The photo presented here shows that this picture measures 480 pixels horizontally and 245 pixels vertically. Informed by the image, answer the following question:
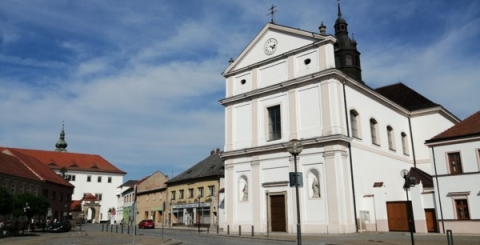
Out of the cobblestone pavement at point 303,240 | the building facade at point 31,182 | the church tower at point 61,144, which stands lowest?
the cobblestone pavement at point 303,240

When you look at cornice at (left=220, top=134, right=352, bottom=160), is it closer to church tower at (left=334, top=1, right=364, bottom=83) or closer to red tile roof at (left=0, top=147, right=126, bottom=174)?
church tower at (left=334, top=1, right=364, bottom=83)

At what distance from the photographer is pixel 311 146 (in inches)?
1083

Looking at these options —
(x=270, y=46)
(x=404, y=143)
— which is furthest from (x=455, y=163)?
(x=270, y=46)

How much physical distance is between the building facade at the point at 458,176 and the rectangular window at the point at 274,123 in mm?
10155

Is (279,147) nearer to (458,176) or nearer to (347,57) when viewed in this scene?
(458,176)

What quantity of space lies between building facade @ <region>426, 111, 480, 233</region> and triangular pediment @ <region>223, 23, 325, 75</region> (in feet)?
35.0

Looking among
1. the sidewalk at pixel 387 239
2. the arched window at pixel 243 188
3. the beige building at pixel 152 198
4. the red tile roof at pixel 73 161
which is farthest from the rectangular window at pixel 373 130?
the red tile roof at pixel 73 161

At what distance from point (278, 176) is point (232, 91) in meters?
8.59

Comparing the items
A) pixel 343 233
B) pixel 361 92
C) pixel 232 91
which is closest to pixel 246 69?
pixel 232 91

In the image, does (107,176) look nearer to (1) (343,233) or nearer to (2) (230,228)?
(2) (230,228)

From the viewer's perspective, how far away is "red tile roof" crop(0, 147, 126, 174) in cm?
9244

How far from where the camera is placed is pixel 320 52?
28375 millimetres

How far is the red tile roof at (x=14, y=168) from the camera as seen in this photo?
42.7m

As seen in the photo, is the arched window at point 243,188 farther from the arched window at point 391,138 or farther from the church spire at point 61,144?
the church spire at point 61,144
